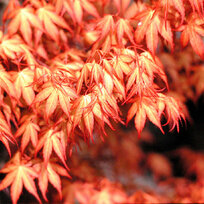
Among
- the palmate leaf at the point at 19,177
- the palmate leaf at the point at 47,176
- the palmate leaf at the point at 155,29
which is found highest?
the palmate leaf at the point at 155,29

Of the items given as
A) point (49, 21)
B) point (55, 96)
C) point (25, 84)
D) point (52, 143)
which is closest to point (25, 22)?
point (49, 21)

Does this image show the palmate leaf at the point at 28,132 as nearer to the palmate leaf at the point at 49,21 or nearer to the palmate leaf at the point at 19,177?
the palmate leaf at the point at 19,177

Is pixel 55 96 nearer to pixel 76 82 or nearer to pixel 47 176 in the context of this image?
pixel 76 82

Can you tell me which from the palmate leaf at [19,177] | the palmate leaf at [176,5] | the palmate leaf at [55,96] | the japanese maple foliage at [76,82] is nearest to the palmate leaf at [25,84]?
the japanese maple foliage at [76,82]

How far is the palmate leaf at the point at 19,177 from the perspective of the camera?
1.23m

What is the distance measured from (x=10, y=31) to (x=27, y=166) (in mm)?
610

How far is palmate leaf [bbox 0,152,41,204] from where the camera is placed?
1.23 meters

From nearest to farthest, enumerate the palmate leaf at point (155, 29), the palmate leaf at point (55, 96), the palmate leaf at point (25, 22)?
the palmate leaf at point (55, 96) < the palmate leaf at point (155, 29) < the palmate leaf at point (25, 22)

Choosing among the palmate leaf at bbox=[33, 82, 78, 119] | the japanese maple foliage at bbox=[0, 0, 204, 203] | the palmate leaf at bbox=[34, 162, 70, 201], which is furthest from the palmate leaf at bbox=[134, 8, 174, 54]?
the palmate leaf at bbox=[34, 162, 70, 201]

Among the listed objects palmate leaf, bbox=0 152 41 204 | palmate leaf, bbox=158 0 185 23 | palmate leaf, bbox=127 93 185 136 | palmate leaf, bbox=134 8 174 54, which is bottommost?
palmate leaf, bbox=0 152 41 204

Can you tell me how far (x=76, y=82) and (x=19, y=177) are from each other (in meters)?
0.46

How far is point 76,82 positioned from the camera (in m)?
1.20

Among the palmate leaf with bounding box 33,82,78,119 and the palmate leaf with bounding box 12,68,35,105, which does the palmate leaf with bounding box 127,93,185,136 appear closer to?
the palmate leaf with bounding box 33,82,78,119

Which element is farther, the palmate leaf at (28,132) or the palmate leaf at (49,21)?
Answer: the palmate leaf at (49,21)
